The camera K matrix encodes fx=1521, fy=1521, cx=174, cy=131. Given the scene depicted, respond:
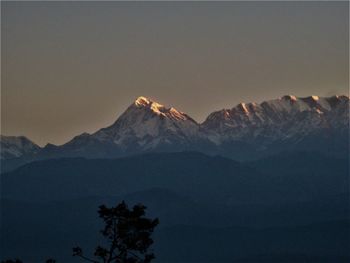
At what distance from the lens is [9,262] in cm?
8269

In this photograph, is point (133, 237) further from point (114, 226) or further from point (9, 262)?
point (9, 262)

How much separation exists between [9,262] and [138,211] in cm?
834

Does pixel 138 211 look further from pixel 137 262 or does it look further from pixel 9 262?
pixel 9 262

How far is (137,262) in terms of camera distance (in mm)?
79062

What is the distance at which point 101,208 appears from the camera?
3118 inches

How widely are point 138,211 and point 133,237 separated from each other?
1.42 metres

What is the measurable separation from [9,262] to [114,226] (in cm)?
678

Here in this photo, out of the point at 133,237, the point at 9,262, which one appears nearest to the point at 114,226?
the point at 133,237

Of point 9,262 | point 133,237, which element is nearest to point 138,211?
point 133,237

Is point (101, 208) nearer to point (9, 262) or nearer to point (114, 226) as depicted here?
point (114, 226)

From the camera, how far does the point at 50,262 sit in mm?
79812

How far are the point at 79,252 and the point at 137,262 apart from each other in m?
3.21

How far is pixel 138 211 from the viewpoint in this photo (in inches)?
3127

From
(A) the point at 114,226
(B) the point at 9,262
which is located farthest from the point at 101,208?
(B) the point at 9,262
